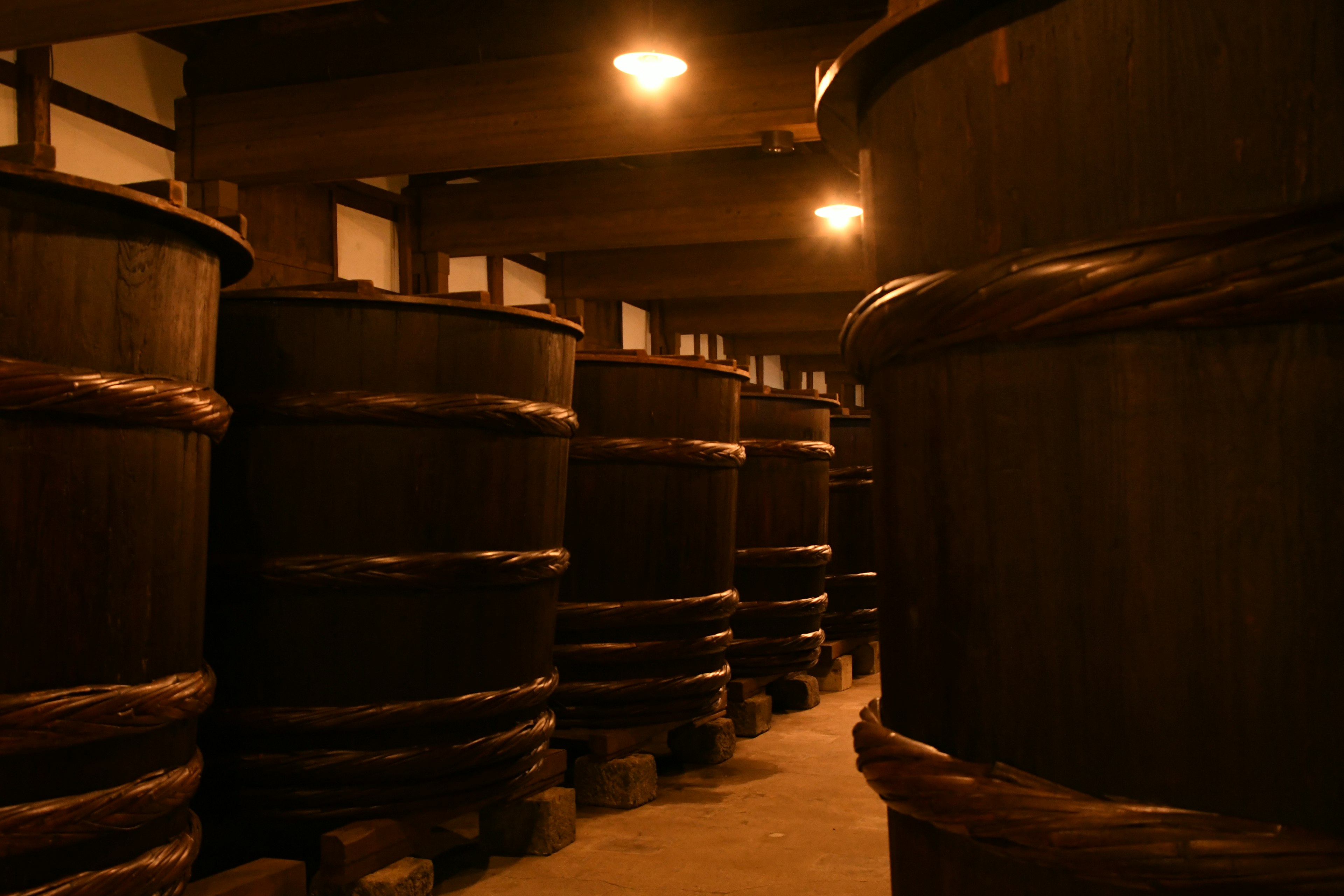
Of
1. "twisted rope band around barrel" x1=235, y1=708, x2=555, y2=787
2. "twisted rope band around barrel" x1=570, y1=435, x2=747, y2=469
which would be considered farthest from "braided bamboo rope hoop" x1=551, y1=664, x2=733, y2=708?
"twisted rope band around barrel" x1=235, y1=708, x2=555, y2=787

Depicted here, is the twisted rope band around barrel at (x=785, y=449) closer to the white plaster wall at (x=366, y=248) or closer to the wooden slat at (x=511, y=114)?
the wooden slat at (x=511, y=114)

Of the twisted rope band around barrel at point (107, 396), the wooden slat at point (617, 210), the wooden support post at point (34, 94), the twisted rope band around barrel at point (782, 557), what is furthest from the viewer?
the wooden slat at point (617, 210)

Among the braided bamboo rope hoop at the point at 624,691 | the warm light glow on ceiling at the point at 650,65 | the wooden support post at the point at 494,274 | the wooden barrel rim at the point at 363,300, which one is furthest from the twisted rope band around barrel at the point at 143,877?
the wooden support post at the point at 494,274

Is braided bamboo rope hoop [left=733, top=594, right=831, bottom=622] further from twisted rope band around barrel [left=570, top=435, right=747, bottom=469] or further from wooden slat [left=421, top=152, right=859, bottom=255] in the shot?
wooden slat [left=421, top=152, right=859, bottom=255]

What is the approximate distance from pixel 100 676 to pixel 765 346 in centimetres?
1322

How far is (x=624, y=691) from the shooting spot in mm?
4164

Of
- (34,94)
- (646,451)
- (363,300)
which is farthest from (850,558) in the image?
(34,94)

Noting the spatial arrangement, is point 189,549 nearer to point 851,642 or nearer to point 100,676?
point 100,676

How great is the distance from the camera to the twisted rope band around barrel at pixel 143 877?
2.02 metres

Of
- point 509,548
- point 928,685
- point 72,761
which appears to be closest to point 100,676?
point 72,761

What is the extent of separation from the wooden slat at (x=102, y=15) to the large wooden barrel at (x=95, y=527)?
8.07 ft

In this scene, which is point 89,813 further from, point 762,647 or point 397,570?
point 762,647

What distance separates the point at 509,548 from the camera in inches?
123

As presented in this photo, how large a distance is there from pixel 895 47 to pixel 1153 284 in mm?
382
